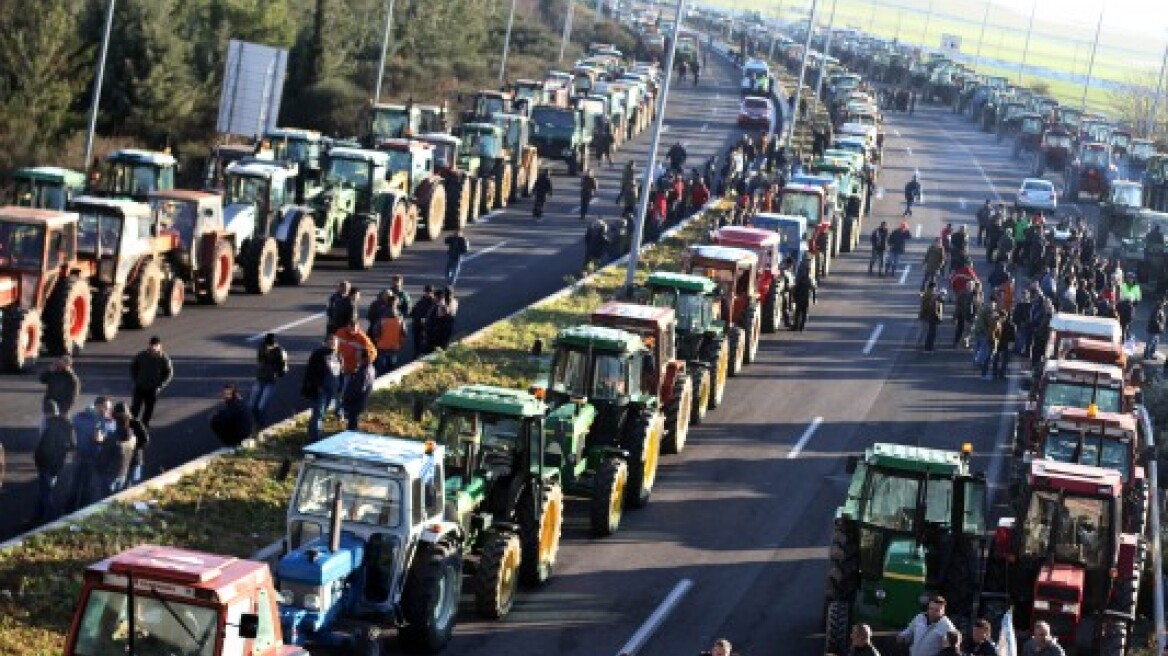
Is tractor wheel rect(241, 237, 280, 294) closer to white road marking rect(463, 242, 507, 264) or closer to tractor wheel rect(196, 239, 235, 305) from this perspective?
tractor wheel rect(196, 239, 235, 305)

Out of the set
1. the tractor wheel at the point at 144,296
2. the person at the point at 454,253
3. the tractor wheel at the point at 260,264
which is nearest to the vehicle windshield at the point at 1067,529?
the tractor wheel at the point at 144,296

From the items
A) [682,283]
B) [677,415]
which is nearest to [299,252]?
[682,283]

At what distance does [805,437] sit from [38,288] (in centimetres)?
1150

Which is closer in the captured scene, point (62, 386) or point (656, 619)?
point (656, 619)

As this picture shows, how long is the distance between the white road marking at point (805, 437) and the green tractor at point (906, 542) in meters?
9.20

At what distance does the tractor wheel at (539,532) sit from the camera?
22219mm

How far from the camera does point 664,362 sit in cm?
2925

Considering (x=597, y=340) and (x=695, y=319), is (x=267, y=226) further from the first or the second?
(x=597, y=340)

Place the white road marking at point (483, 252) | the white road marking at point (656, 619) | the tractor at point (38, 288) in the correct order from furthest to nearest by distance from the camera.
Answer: the white road marking at point (483, 252) → the tractor at point (38, 288) → the white road marking at point (656, 619)

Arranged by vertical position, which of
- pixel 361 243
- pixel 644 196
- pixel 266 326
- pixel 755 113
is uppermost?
pixel 755 113

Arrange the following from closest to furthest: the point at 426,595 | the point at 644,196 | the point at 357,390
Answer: the point at 426,595
the point at 357,390
the point at 644,196

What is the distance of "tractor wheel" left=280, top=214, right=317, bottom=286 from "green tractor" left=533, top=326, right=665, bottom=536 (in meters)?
13.5

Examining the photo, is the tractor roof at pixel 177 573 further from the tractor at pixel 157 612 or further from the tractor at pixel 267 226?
the tractor at pixel 267 226

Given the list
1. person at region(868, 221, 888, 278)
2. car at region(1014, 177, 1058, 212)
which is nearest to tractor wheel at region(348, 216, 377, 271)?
person at region(868, 221, 888, 278)
